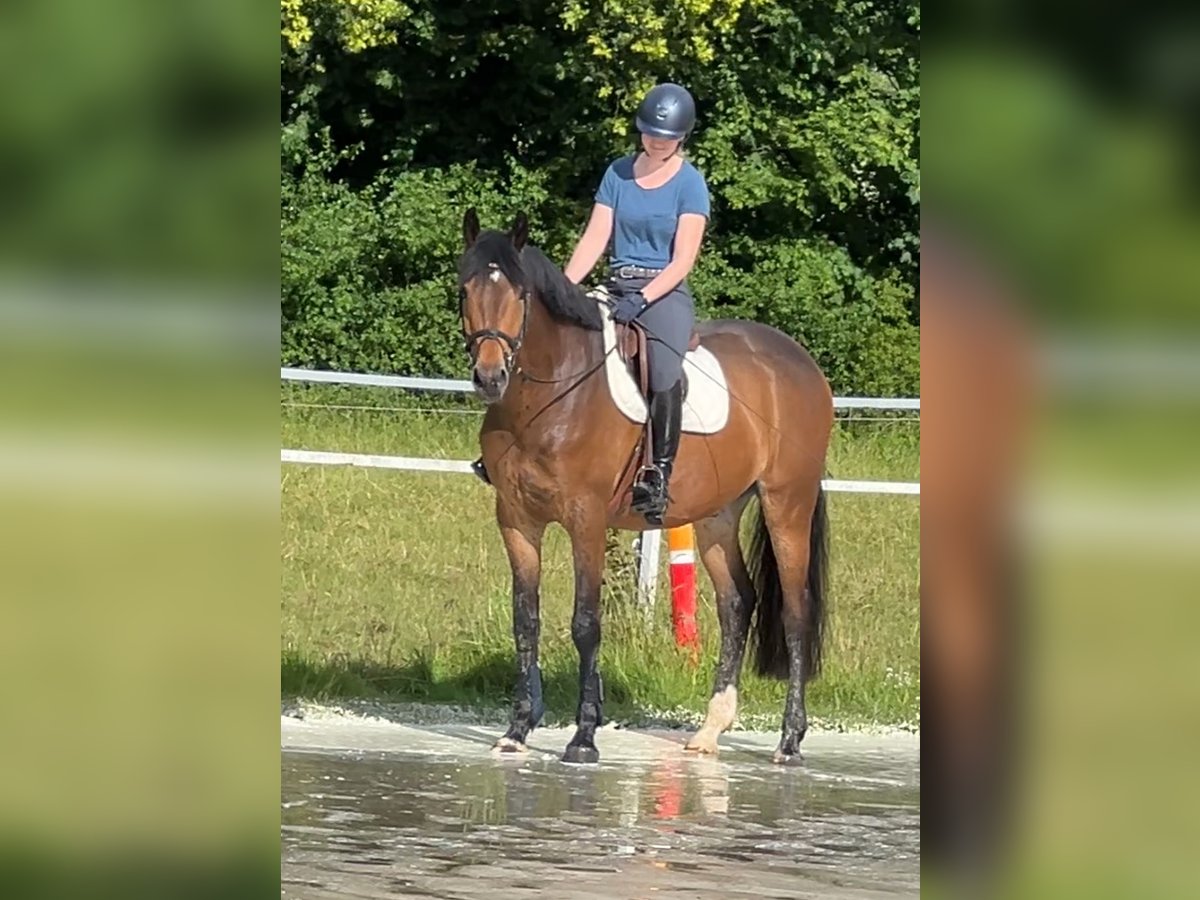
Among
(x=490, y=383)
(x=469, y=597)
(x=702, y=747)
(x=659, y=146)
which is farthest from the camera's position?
(x=469, y=597)

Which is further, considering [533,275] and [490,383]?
[533,275]

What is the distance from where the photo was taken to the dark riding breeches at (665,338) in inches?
290

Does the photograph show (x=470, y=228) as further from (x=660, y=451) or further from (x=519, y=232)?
(x=660, y=451)

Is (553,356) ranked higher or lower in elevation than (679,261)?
lower

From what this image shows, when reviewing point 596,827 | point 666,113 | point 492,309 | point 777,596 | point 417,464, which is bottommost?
point 596,827

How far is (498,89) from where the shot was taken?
766 inches

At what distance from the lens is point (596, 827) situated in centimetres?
576

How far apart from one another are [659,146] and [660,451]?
47.8 inches

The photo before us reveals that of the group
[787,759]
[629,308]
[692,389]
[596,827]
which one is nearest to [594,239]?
[629,308]

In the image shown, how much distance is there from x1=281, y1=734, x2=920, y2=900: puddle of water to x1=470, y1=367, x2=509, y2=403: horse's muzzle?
4.55ft

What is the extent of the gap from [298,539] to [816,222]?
9717mm

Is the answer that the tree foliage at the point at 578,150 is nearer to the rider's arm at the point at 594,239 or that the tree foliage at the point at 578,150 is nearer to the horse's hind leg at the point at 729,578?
the horse's hind leg at the point at 729,578
